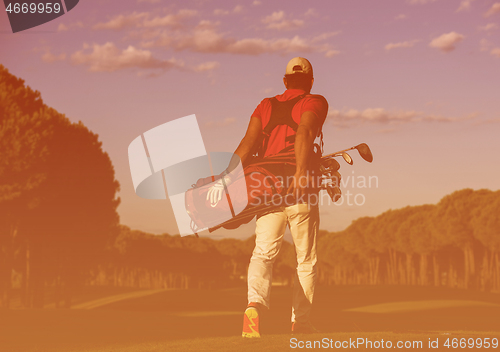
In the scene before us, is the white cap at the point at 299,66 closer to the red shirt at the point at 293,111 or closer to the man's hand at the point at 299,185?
the red shirt at the point at 293,111

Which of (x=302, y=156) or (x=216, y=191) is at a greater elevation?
(x=302, y=156)

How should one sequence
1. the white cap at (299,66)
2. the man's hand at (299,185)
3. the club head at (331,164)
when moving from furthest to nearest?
the white cap at (299,66)
the club head at (331,164)
the man's hand at (299,185)

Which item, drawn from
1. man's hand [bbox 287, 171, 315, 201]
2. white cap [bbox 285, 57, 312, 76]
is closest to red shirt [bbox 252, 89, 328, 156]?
white cap [bbox 285, 57, 312, 76]

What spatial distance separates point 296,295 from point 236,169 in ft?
6.36

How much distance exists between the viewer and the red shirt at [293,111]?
23.4 feet

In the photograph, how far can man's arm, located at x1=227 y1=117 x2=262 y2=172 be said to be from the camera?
23.9 feet

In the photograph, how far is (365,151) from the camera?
7488 mm

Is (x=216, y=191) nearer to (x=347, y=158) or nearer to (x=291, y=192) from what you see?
(x=291, y=192)

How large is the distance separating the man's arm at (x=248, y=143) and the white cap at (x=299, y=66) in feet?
2.81

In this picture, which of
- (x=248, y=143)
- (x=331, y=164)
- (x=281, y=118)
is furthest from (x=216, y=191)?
(x=331, y=164)

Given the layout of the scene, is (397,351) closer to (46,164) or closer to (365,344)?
(365,344)

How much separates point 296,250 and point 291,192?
105 cm

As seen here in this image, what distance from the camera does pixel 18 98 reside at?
3609 centimetres

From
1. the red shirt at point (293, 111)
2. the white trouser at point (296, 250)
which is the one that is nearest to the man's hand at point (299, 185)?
the white trouser at point (296, 250)
